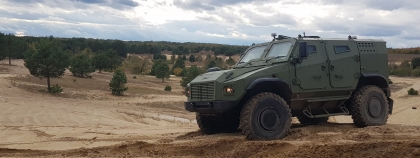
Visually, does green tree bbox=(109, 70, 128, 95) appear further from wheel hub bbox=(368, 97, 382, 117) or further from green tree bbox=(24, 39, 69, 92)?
wheel hub bbox=(368, 97, 382, 117)

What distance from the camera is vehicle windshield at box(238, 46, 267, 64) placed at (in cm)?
1111

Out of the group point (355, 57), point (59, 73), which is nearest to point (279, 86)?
point (355, 57)

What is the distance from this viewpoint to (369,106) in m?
11.1

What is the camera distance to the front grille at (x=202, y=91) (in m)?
9.51

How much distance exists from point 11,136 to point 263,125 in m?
6.52

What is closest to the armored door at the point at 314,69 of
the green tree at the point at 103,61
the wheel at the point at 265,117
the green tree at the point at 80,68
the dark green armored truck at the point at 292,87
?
the dark green armored truck at the point at 292,87

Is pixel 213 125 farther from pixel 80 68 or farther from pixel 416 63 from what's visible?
pixel 416 63

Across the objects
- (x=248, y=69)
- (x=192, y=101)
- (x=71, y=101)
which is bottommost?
(x=71, y=101)

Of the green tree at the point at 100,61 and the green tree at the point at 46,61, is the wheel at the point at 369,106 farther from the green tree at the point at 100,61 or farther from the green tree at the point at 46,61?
the green tree at the point at 100,61

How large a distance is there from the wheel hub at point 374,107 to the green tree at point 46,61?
873 inches

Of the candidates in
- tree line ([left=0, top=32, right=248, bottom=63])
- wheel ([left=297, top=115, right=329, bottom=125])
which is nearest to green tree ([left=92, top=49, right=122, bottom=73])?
tree line ([left=0, top=32, right=248, bottom=63])

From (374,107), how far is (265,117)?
3376 millimetres

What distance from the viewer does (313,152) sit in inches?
279

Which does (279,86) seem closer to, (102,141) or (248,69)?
(248,69)
